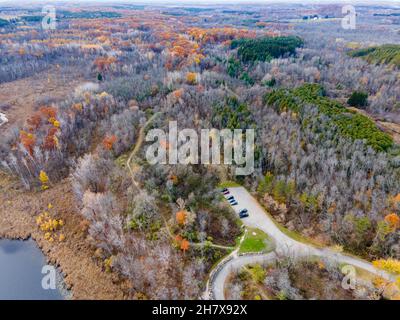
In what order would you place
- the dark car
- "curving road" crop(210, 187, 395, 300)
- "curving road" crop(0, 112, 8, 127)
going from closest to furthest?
"curving road" crop(210, 187, 395, 300)
the dark car
"curving road" crop(0, 112, 8, 127)

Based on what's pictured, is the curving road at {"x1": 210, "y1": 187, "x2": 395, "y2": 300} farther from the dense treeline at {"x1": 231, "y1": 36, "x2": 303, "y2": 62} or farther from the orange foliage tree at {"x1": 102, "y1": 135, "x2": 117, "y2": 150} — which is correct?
the dense treeline at {"x1": 231, "y1": 36, "x2": 303, "y2": 62}

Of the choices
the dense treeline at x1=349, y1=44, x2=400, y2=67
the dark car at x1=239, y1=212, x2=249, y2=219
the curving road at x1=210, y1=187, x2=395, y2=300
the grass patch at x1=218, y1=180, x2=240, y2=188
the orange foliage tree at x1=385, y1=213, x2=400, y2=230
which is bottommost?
the curving road at x1=210, y1=187, x2=395, y2=300

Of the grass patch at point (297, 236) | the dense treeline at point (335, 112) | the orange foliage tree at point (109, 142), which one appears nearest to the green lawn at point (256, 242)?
the grass patch at point (297, 236)

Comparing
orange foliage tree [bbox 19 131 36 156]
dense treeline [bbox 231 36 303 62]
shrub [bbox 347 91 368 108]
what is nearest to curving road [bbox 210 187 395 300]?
orange foliage tree [bbox 19 131 36 156]

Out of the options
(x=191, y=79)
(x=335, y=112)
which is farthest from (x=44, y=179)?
(x=335, y=112)

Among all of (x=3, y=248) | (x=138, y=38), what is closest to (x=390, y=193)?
(x=3, y=248)
